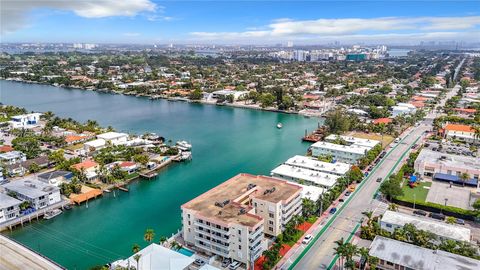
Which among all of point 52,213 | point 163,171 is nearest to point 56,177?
point 52,213

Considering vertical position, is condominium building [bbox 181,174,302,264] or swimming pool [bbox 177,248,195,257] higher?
condominium building [bbox 181,174,302,264]

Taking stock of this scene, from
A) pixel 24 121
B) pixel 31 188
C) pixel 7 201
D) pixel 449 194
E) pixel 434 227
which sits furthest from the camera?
pixel 24 121

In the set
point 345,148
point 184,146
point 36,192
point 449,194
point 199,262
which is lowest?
point 199,262

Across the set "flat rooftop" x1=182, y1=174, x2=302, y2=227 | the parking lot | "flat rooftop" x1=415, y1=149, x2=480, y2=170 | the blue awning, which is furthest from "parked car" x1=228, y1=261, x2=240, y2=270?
"flat rooftop" x1=415, y1=149, x2=480, y2=170

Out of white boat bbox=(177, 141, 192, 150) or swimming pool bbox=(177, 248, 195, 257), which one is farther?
white boat bbox=(177, 141, 192, 150)

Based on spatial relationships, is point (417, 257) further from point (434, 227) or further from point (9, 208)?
point (9, 208)

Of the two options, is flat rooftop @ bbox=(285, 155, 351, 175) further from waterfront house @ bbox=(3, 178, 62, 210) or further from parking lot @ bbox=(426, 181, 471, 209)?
waterfront house @ bbox=(3, 178, 62, 210)

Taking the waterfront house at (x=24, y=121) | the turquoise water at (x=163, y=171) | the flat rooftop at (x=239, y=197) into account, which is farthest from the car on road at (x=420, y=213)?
the waterfront house at (x=24, y=121)
